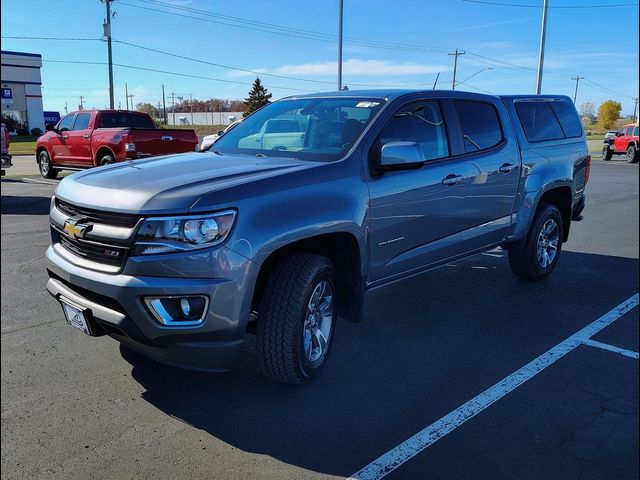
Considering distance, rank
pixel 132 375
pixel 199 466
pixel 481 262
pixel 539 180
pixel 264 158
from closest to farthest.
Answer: pixel 199 466
pixel 132 375
pixel 264 158
pixel 539 180
pixel 481 262

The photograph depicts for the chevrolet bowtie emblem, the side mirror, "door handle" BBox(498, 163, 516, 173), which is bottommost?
the chevrolet bowtie emblem

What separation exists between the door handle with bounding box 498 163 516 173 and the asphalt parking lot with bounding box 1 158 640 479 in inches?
51.6

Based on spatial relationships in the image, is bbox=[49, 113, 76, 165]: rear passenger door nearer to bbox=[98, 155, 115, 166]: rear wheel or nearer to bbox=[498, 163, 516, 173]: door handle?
bbox=[98, 155, 115, 166]: rear wheel

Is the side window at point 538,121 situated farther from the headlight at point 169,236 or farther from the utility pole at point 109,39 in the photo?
the utility pole at point 109,39

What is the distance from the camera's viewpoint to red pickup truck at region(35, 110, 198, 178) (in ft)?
42.5

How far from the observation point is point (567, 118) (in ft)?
21.5

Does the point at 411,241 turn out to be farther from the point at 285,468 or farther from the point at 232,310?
the point at 285,468

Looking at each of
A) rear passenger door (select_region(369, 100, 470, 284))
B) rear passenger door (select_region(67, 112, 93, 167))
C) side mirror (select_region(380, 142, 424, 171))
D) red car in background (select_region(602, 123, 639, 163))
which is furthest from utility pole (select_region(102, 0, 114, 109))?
side mirror (select_region(380, 142, 424, 171))

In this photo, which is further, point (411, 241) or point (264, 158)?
point (411, 241)

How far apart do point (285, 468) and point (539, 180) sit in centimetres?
428

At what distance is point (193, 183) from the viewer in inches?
125

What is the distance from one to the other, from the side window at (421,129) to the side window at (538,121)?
1.57 m

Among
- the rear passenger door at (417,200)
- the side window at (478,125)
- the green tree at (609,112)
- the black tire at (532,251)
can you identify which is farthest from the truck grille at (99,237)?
the green tree at (609,112)

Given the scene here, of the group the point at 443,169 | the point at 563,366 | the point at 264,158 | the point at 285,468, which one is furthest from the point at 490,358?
the point at 264,158
